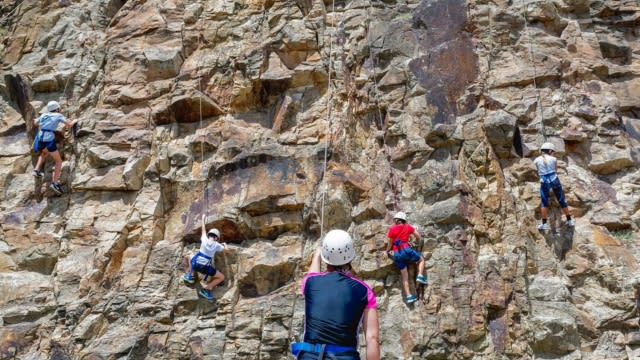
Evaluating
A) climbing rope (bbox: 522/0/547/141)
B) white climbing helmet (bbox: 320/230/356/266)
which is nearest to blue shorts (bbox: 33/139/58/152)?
white climbing helmet (bbox: 320/230/356/266)

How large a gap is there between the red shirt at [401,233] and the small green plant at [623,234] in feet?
11.4

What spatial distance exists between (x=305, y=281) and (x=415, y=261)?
500 cm

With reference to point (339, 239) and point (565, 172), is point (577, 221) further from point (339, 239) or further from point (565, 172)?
point (339, 239)

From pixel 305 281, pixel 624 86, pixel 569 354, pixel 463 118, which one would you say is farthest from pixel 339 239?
pixel 624 86

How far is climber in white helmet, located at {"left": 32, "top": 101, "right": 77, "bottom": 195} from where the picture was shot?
454 inches

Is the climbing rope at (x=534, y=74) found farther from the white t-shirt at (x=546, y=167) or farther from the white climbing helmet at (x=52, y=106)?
the white climbing helmet at (x=52, y=106)

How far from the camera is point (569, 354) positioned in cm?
907

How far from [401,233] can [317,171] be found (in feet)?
6.65

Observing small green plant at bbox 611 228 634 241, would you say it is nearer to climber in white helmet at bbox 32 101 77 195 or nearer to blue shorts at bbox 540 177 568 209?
blue shorts at bbox 540 177 568 209

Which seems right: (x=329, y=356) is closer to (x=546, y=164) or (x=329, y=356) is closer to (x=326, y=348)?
(x=326, y=348)

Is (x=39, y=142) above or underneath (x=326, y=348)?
underneath

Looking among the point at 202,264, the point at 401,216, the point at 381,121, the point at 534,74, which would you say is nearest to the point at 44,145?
the point at 202,264

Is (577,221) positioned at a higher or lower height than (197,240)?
lower

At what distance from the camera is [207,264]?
9914 mm
